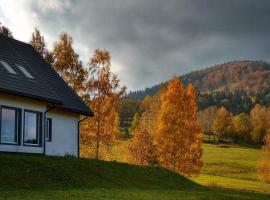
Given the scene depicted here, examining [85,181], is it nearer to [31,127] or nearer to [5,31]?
[31,127]

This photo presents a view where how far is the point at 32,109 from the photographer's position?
25.2 m

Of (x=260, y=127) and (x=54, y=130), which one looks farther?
(x=260, y=127)

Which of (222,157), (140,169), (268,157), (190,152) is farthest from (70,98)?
(222,157)

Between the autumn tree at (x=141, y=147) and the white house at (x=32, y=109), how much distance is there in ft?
59.3

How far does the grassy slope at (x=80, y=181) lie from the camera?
1633cm

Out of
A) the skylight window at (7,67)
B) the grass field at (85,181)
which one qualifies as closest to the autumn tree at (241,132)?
the grass field at (85,181)

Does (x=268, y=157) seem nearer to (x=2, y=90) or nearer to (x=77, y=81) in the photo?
(x=77, y=81)

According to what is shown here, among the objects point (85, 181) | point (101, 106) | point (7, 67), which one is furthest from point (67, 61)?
point (85, 181)

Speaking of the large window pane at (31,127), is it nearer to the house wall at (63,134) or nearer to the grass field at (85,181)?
the house wall at (63,134)

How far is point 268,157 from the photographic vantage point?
61.9 meters

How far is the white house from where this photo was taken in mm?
23719

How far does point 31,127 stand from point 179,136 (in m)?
17.7

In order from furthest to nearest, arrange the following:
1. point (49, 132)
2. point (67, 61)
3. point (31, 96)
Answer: point (67, 61) < point (49, 132) < point (31, 96)

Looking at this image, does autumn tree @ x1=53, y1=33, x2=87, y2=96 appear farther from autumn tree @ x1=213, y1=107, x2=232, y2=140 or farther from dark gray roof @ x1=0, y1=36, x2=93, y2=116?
autumn tree @ x1=213, y1=107, x2=232, y2=140
